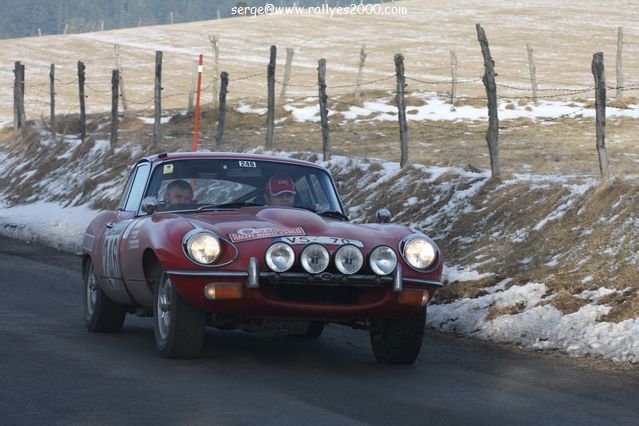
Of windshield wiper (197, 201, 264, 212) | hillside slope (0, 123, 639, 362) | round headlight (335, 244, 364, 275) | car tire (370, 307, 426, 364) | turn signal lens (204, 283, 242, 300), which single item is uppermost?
windshield wiper (197, 201, 264, 212)

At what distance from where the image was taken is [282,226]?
8.36 m

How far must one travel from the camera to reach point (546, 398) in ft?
24.1

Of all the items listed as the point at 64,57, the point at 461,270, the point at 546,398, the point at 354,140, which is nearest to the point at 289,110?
the point at 354,140

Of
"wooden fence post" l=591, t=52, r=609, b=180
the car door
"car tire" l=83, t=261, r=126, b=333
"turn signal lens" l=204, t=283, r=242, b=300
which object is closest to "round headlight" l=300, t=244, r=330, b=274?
"turn signal lens" l=204, t=283, r=242, b=300

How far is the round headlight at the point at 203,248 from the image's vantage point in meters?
8.09

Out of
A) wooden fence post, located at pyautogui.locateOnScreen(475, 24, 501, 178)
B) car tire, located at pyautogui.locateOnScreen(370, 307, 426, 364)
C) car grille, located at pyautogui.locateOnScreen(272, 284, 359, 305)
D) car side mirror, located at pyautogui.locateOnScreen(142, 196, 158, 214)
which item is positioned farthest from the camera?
wooden fence post, located at pyautogui.locateOnScreen(475, 24, 501, 178)

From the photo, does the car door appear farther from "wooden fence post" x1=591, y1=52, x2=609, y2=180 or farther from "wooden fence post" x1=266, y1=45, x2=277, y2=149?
"wooden fence post" x1=266, y1=45, x2=277, y2=149

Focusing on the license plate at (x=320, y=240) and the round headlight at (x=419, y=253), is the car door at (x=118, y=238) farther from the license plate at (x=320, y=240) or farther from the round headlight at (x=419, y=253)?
the round headlight at (x=419, y=253)

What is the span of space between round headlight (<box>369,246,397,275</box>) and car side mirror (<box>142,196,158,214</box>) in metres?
1.91

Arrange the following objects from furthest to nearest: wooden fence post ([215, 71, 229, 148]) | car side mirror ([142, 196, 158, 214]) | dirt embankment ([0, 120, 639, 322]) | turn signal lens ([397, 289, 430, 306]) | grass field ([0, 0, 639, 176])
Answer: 1. grass field ([0, 0, 639, 176])
2. wooden fence post ([215, 71, 229, 148])
3. dirt embankment ([0, 120, 639, 322])
4. car side mirror ([142, 196, 158, 214])
5. turn signal lens ([397, 289, 430, 306])

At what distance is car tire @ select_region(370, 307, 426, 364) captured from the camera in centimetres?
868

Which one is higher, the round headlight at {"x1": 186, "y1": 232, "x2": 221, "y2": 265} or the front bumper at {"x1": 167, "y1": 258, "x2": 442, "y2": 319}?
the round headlight at {"x1": 186, "y1": 232, "x2": 221, "y2": 265}

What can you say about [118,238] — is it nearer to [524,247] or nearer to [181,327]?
[181,327]

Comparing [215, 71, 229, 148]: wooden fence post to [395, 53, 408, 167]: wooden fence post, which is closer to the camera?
[395, 53, 408, 167]: wooden fence post
